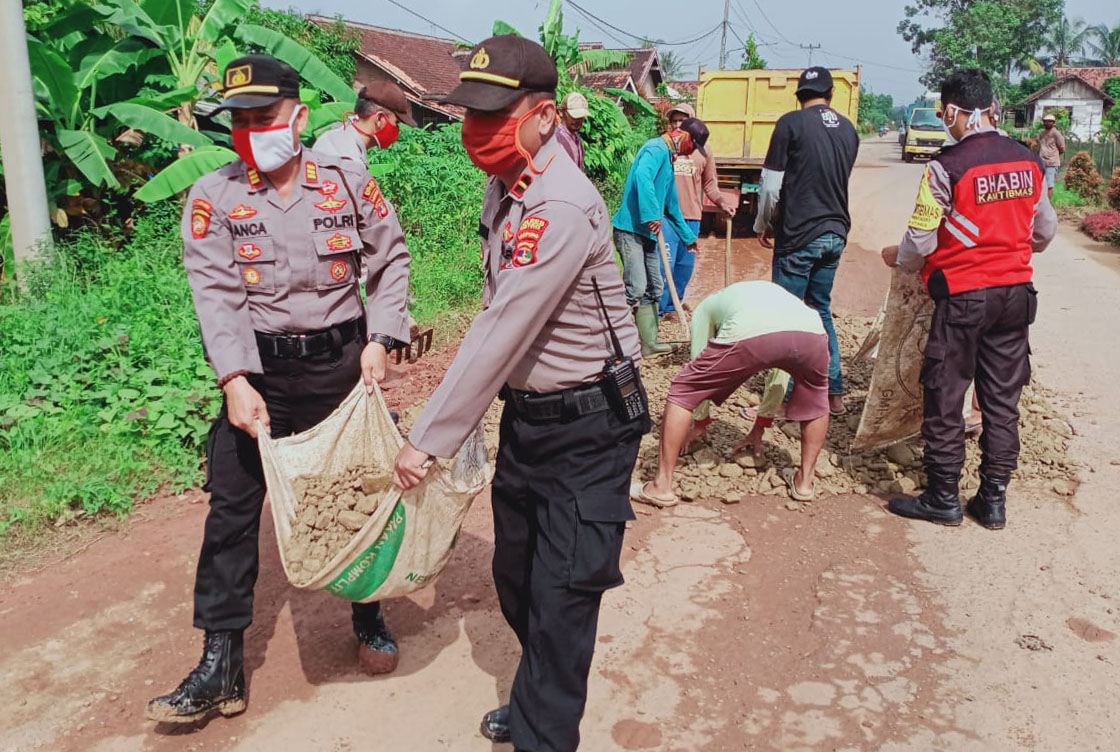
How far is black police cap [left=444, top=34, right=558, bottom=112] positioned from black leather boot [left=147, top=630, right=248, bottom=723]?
1.92 meters

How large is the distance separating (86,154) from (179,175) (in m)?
0.83

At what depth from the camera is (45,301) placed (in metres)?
6.16

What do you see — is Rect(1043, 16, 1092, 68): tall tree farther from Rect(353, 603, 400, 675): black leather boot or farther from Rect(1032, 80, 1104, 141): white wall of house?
Rect(353, 603, 400, 675): black leather boot

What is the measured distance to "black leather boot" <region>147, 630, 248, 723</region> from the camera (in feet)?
9.36

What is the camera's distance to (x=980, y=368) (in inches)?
175

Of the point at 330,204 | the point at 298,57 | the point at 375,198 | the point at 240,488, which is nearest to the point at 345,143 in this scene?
the point at 375,198

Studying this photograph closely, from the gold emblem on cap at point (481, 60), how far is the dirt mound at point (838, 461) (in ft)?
9.99

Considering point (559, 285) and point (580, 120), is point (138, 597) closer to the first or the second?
point (559, 285)

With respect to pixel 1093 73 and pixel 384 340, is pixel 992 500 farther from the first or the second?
pixel 1093 73

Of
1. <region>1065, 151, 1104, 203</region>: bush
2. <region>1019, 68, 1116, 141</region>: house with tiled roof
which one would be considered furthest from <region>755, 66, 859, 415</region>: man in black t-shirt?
<region>1019, 68, 1116, 141</region>: house with tiled roof

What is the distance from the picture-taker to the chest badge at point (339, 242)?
3006mm

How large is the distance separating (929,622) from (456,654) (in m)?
1.93

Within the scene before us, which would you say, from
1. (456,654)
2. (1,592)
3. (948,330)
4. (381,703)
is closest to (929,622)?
(948,330)

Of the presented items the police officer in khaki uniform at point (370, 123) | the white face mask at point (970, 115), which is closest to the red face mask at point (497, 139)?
the white face mask at point (970, 115)
